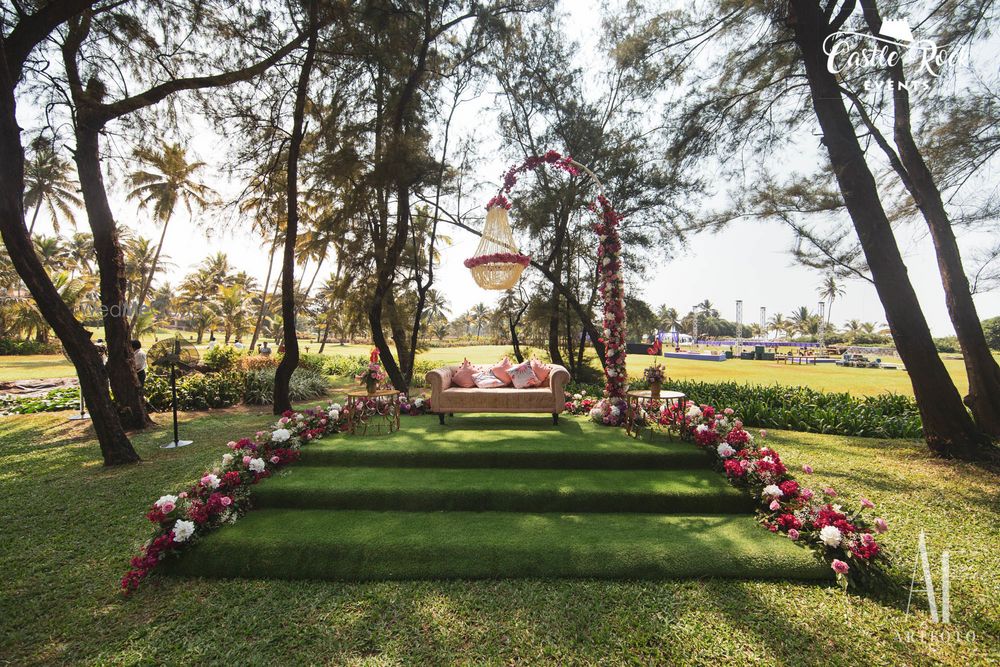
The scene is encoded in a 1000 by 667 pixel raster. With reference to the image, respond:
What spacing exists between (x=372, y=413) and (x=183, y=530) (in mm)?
3546

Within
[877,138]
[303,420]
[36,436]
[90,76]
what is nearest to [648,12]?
[877,138]

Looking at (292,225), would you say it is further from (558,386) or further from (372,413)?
(558,386)

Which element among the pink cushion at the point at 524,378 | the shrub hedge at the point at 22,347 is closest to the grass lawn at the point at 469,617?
the pink cushion at the point at 524,378

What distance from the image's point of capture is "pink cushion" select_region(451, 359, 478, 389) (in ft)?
21.7

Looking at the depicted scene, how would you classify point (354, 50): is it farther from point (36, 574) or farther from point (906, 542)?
point (906, 542)

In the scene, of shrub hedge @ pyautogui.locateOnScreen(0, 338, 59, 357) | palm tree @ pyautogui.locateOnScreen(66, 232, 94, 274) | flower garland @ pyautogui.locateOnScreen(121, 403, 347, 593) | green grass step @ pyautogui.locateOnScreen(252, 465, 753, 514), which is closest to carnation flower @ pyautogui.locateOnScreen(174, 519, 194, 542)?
flower garland @ pyautogui.locateOnScreen(121, 403, 347, 593)

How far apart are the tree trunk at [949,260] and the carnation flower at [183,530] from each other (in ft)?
29.0

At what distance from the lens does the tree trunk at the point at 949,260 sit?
17.6 feet

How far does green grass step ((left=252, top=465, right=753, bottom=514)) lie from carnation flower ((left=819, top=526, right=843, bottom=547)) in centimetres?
83

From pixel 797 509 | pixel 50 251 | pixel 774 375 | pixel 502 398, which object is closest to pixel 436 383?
pixel 502 398

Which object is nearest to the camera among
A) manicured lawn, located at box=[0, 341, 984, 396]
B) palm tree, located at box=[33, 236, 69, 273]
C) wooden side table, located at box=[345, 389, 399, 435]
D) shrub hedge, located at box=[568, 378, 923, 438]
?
wooden side table, located at box=[345, 389, 399, 435]

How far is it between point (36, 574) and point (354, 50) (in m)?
8.32

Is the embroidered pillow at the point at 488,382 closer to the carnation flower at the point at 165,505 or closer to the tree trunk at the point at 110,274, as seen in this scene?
the carnation flower at the point at 165,505

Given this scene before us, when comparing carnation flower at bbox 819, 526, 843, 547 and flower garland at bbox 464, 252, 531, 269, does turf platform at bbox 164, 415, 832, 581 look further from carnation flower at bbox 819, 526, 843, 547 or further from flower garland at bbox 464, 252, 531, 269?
flower garland at bbox 464, 252, 531, 269
